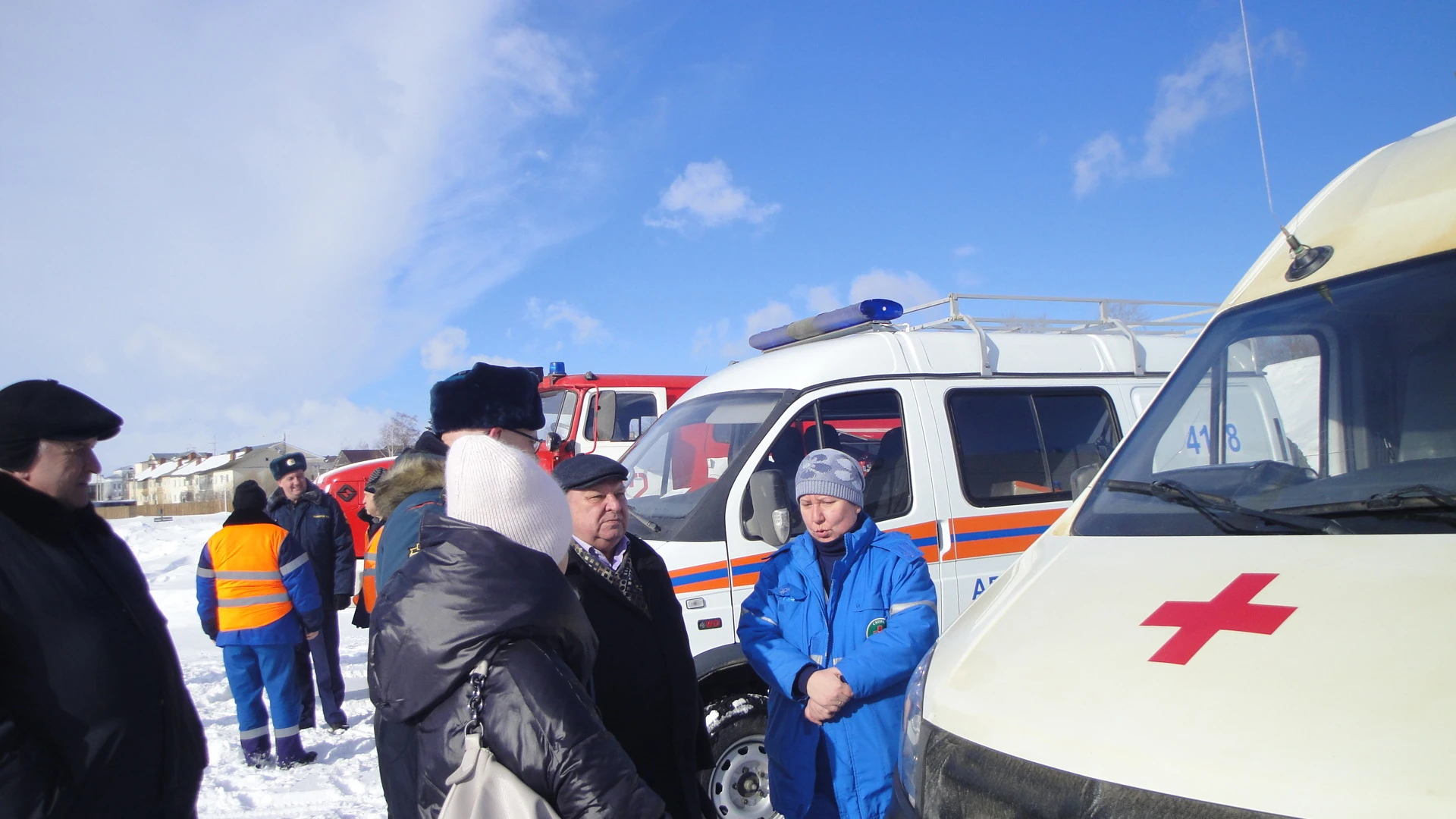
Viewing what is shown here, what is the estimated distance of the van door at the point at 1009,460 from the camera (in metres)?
4.52

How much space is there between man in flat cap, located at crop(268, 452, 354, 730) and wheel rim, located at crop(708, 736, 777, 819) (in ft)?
12.3

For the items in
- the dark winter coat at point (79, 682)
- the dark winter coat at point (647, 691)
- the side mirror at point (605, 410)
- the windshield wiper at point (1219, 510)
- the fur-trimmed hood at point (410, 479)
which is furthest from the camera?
the side mirror at point (605, 410)

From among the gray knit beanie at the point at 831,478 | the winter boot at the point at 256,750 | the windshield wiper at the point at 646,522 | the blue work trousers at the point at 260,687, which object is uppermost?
the gray knit beanie at the point at 831,478

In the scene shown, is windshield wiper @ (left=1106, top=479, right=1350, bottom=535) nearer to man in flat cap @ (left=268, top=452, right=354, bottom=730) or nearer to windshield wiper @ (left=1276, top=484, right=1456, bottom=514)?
windshield wiper @ (left=1276, top=484, right=1456, bottom=514)

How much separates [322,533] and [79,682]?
5103 mm

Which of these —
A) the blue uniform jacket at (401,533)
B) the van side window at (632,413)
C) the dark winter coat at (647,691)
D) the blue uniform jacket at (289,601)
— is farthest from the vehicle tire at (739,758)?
the van side window at (632,413)

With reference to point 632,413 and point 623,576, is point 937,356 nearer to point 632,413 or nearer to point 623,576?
point 623,576

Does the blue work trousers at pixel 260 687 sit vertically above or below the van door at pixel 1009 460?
below

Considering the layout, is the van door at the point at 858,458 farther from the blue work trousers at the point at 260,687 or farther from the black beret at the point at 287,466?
the black beret at the point at 287,466

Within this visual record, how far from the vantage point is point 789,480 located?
4.30 metres

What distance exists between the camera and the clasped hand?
9.05ft

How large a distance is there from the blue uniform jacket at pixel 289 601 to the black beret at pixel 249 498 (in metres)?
0.05

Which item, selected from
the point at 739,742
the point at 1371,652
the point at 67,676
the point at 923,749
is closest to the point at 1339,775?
the point at 1371,652

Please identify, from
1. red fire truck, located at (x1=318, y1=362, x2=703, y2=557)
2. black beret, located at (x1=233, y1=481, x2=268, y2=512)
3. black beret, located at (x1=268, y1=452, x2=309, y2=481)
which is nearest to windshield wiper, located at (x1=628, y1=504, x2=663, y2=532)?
black beret, located at (x1=233, y1=481, x2=268, y2=512)
